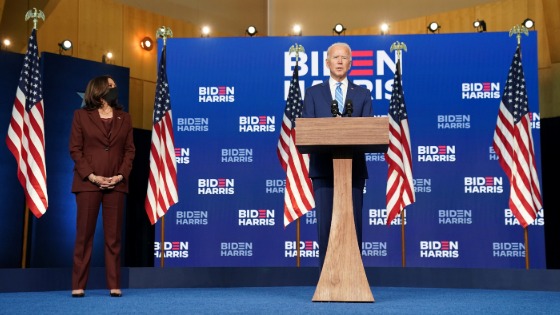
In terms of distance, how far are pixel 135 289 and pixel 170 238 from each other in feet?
7.99

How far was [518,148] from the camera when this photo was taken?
6.86 metres

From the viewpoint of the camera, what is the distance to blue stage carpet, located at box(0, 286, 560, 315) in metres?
3.72

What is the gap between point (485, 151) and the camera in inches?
320

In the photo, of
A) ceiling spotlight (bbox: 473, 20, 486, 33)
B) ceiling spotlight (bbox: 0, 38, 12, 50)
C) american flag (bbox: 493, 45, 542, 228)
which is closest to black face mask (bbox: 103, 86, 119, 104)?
american flag (bbox: 493, 45, 542, 228)

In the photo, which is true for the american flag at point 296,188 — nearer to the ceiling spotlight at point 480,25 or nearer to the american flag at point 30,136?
the american flag at point 30,136

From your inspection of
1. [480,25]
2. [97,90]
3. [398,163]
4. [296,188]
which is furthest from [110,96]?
[480,25]

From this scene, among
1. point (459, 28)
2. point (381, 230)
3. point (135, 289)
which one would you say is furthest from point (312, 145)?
point (459, 28)

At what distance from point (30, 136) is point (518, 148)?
412 cm

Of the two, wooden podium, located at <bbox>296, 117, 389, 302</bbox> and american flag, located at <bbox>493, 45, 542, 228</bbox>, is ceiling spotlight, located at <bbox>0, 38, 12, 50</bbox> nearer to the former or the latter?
american flag, located at <bbox>493, 45, 542, 228</bbox>

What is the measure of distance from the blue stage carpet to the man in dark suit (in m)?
0.49

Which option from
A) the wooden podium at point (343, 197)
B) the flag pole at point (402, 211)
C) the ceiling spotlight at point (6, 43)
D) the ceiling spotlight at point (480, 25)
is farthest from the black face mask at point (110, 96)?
the ceiling spotlight at point (480, 25)

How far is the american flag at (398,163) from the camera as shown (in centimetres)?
712

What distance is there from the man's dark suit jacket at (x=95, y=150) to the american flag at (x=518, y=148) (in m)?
3.59

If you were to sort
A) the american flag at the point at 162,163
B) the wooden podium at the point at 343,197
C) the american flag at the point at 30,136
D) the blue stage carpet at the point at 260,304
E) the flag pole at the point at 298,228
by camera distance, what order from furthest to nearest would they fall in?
the flag pole at the point at 298,228
the american flag at the point at 162,163
the american flag at the point at 30,136
the wooden podium at the point at 343,197
the blue stage carpet at the point at 260,304
